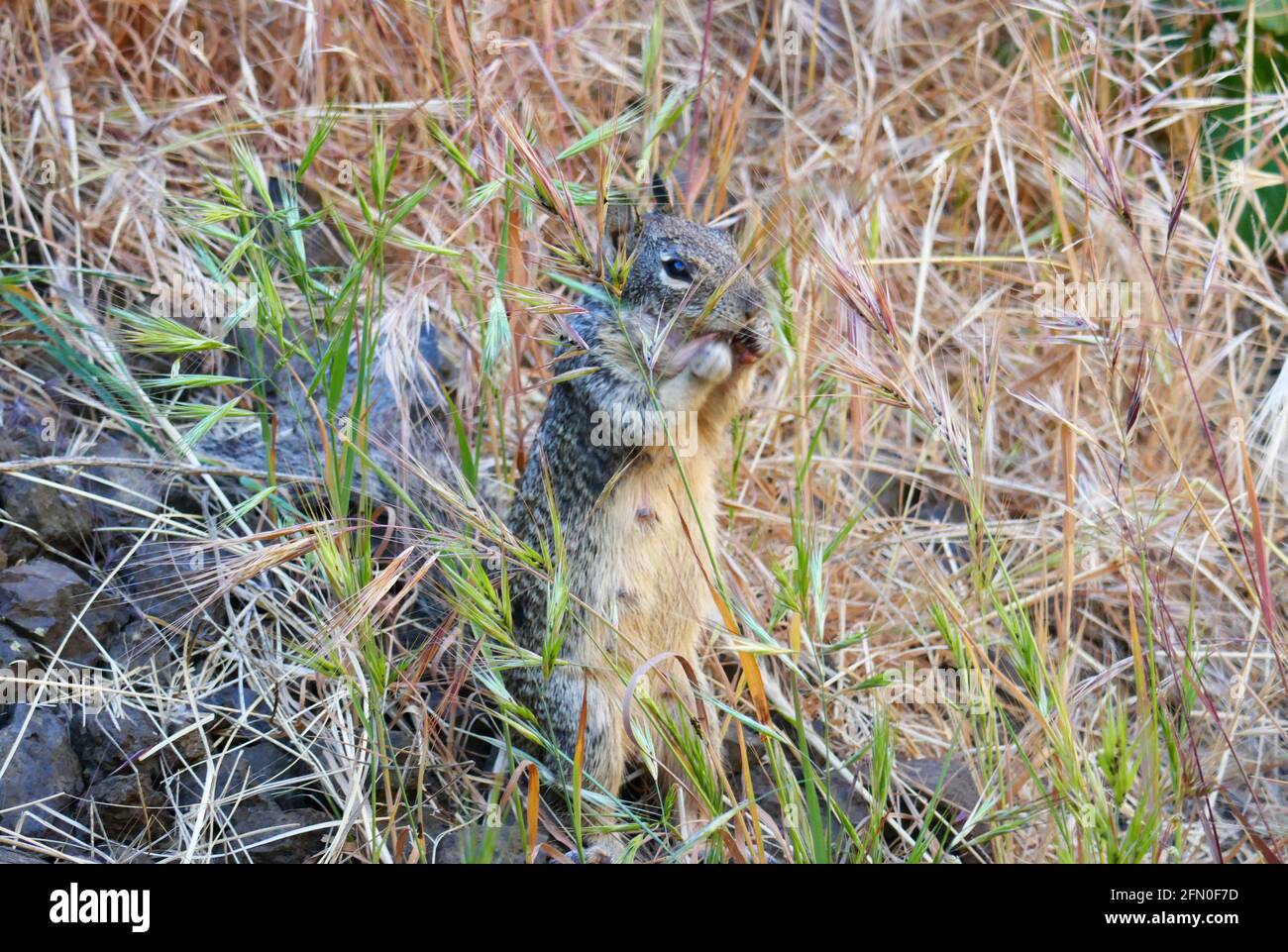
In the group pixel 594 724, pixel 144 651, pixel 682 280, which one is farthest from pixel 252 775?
pixel 682 280

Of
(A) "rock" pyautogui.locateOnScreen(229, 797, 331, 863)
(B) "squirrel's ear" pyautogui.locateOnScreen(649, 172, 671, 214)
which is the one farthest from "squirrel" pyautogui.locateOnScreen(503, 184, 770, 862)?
(A) "rock" pyautogui.locateOnScreen(229, 797, 331, 863)

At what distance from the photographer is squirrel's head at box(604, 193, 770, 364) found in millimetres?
3256

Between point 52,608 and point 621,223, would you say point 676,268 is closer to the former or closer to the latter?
point 621,223

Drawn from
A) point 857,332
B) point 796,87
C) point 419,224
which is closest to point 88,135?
point 419,224

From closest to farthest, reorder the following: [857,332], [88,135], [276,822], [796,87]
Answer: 1. [857,332]
2. [276,822]
3. [88,135]
4. [796,87]

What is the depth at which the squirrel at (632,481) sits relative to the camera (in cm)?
326

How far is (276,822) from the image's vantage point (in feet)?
10.4

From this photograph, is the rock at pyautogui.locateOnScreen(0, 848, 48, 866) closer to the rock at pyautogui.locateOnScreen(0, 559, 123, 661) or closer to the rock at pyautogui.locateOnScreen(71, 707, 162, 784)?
the rock at pyautogui.locateOnScreen(71, 707, 162, 784)

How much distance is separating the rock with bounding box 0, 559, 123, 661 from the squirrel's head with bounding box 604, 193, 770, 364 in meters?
1.76

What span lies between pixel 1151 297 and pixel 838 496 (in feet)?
4.13

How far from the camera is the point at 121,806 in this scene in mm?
3162

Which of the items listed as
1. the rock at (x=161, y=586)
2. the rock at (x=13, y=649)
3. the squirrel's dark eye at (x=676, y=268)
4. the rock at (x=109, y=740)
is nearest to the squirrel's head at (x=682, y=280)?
the squirrel's dark eye at (x=676, y=268)
